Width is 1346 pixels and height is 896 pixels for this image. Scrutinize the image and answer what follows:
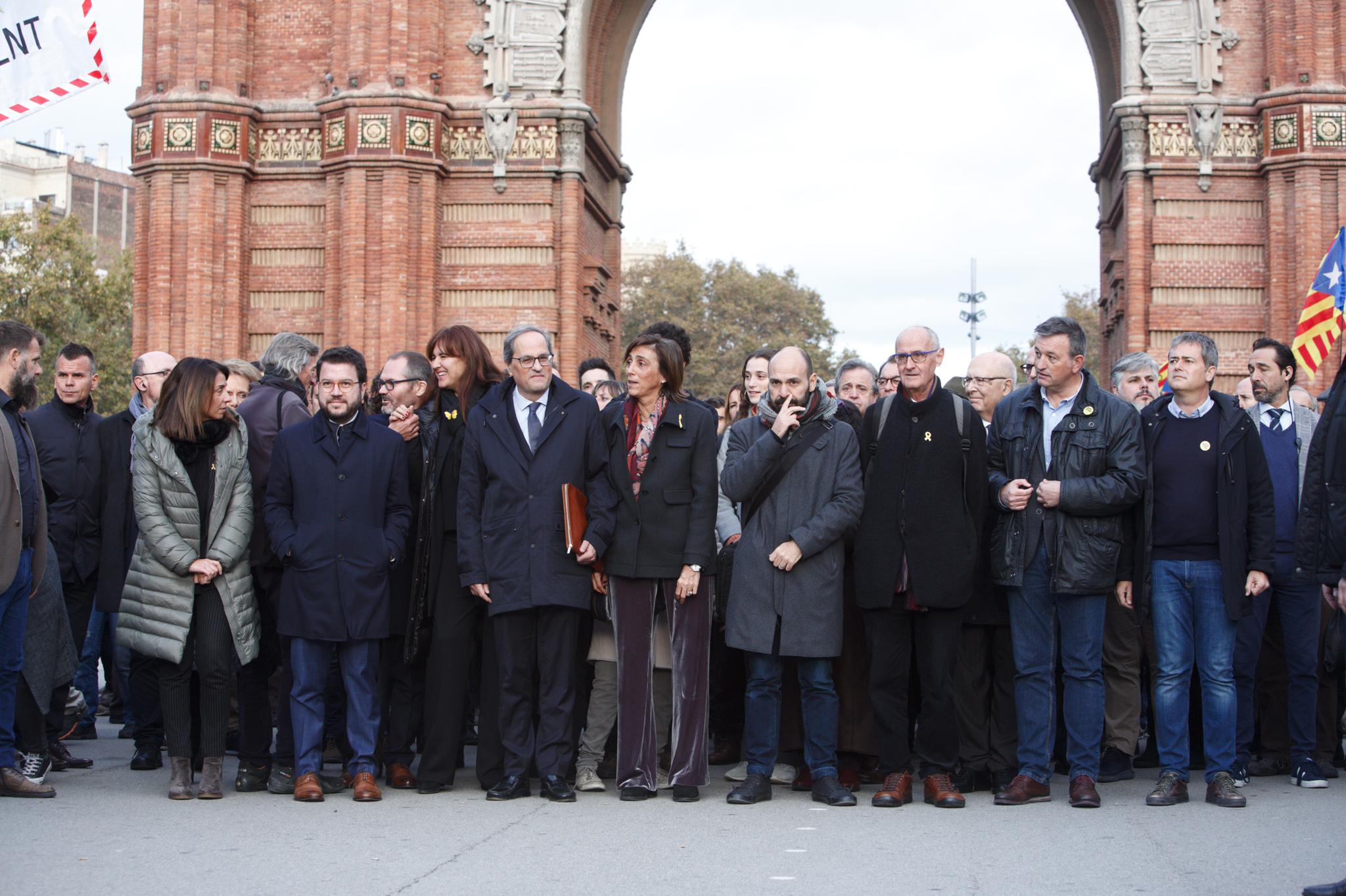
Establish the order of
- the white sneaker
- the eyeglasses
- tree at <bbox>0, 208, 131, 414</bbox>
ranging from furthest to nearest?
tree at <bbox>0, 208, 131, 414</bbox> < the eyeglasses < the white sneaker

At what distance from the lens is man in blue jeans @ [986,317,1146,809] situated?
777cm

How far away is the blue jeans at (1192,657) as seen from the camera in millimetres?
7902

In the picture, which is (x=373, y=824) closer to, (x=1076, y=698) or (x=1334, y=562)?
(x=1076, y=698)

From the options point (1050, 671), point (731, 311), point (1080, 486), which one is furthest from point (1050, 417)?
point (731, 311)

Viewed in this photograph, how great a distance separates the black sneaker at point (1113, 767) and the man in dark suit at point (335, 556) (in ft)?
13.5

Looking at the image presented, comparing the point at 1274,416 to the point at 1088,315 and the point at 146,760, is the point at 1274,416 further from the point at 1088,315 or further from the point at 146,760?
the point at 1088,315

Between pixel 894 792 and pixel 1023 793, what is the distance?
2.22 feet

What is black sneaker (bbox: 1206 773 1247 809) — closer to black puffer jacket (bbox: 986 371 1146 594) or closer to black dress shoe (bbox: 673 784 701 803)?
black puffer jacket (bbox: 986 371 1146 594)

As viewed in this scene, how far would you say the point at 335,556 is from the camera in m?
8.00

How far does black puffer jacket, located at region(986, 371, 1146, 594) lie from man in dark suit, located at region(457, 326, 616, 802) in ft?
7.03

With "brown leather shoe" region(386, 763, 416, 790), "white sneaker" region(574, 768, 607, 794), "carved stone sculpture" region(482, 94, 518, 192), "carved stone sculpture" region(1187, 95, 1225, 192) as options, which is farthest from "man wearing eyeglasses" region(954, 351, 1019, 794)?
"carved stone sculpture" region(482, 94, 518, 192)

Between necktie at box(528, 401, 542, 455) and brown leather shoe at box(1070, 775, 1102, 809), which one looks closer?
brown leather shoe at box(1070, 775, 1102, 809)

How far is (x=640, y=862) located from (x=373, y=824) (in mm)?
1570

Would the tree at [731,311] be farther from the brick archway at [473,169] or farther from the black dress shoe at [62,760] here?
the black dress shoe at [62,760]
